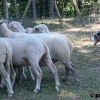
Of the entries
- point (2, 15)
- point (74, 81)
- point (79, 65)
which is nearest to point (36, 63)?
point (74, 81)

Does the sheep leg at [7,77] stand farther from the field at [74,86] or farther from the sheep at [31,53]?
the sheep at [31,53]

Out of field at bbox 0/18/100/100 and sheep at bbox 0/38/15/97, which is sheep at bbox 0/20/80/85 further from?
sheep at bbox 0/38/15/97

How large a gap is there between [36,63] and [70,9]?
1832cm

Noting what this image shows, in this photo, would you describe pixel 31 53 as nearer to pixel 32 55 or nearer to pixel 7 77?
pixel 32 55

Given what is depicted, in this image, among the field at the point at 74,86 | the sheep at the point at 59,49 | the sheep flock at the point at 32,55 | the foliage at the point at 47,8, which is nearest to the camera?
the field at the point at 74,86

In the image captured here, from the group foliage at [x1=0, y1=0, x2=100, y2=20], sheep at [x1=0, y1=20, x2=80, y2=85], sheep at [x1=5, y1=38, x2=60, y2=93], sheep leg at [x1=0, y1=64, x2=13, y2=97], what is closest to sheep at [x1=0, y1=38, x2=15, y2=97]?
sheep leg at [x1=0, y1=64, x2=13, y2=97]

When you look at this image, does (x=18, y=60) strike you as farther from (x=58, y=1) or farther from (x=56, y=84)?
(x=58, y=1)

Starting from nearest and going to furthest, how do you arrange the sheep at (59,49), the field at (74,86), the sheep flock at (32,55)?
the field at (74,86) < the sheep flock at (32,55) < the sheep at (59,49)

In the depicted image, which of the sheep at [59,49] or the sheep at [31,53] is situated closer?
the sheep at [31,53]

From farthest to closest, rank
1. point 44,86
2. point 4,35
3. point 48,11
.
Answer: point 48,11, point 4,35, point 44,86

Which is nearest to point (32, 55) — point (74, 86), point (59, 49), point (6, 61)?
point (6, 61)

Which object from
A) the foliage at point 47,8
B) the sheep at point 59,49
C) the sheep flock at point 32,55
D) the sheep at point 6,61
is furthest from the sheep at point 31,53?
the foliage at point 47,8

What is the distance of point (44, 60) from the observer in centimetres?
618

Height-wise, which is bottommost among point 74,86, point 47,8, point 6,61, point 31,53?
point 74,86
